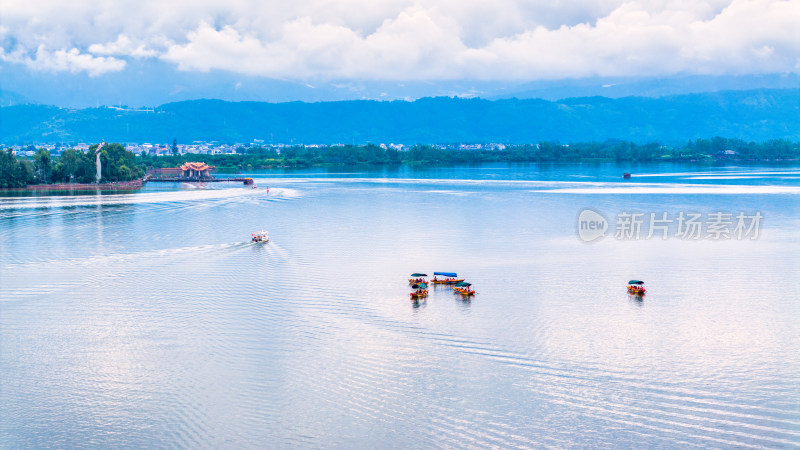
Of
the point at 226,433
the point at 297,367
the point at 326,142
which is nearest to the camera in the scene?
the point at 226,433

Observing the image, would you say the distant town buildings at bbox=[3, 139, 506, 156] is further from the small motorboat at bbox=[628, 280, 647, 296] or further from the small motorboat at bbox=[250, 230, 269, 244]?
the small motorboat at bbox=[628, 280, 647, 296]

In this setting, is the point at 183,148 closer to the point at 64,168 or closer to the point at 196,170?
the point at 196,170

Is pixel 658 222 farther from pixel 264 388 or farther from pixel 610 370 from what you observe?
pixel 264 388

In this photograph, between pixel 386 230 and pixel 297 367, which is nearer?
pixel 297 367

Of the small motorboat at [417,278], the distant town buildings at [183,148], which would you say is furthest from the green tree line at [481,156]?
the small motorboat at [417,278]

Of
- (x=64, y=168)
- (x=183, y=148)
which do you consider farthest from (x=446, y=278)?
(x=183, y=148)

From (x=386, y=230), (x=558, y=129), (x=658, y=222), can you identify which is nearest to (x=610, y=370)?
(x=386, y=230)

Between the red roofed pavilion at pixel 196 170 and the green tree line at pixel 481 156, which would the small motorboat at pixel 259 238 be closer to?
the red roofed pavilion at pixel 196 170
